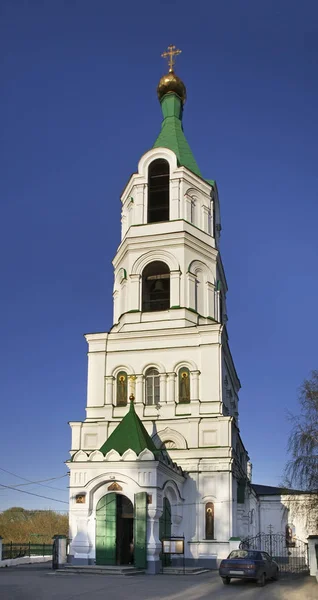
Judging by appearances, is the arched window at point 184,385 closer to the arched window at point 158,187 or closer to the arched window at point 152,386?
the arched window at point 152,386

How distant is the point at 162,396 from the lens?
29.6 meters

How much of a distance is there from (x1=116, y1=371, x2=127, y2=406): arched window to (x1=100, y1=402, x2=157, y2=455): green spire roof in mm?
3302

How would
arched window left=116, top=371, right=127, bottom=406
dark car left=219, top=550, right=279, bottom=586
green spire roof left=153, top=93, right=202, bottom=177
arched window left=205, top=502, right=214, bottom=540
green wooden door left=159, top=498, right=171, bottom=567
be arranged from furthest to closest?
green spire roof left=153, top=93, right=202, bottom=177, arched window left=116, top=371, right=127, bottom=406, arched window left=205, top=502, right=214, bottom=540, green wooden door left=159, top=498, right=171, bottom=567, dark car left=219, top=550, right=279, bottom=586

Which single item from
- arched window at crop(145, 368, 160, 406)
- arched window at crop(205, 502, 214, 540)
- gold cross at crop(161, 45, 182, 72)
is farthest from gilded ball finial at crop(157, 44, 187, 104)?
arched window at crop(205, 502, 214, 540)

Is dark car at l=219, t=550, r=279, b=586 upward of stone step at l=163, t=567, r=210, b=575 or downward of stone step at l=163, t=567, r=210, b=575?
upward

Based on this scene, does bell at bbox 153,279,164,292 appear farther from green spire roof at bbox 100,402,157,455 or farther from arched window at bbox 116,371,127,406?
green spire roof at bbox 100,402,157,455

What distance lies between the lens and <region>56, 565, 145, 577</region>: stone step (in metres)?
21.4

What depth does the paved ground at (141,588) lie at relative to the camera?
48.7ft

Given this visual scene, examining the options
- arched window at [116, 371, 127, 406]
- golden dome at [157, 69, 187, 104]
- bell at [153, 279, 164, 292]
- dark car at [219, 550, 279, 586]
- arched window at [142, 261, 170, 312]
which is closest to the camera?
dark car at [219, 550, 279, 586]

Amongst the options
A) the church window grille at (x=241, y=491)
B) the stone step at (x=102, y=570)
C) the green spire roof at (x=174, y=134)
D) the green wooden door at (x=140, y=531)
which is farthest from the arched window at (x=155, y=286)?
the stone step at (x=102, y=570)

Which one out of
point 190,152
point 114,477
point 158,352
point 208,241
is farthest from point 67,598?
point 190,152

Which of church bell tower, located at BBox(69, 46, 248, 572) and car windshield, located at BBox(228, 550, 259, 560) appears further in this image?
church bell tower, located at BBox(69, 46, 248, 572)

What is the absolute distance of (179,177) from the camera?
33031mm

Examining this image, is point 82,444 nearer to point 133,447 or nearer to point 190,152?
point 133,447
